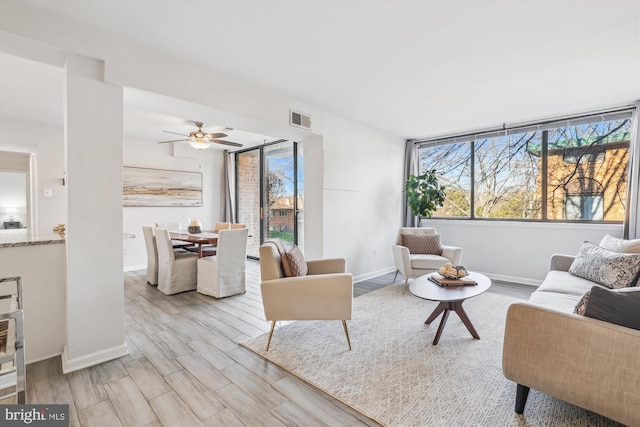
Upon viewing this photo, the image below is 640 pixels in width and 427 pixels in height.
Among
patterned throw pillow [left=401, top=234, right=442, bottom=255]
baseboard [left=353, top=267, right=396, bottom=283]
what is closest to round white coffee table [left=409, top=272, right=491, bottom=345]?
patterned throw pillow [left=401, top=234, right=442, bottom=255]

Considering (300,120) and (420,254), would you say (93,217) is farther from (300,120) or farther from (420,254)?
(420,254)

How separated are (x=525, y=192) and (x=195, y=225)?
5.25m

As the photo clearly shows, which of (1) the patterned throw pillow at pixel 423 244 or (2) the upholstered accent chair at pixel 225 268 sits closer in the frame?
(2) the upholstered accent chair at pixel 225 268

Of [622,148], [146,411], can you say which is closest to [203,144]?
[146,411]

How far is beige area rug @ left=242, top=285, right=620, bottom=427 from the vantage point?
5.56 feet

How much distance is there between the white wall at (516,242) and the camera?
162 inches

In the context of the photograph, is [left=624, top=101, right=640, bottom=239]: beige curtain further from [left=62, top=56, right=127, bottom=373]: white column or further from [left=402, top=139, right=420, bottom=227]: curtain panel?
[left=62, top=56, right=127, bottom=373]: white column

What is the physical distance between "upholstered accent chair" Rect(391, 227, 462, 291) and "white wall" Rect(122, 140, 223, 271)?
4308mm

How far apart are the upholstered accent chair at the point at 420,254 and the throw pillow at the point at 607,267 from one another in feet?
4.47

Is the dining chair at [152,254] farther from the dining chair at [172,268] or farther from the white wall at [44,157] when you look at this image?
the white wall at [44,157]

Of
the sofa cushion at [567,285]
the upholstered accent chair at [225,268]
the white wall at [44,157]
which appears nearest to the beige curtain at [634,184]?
the sofa cushion at [567,285]

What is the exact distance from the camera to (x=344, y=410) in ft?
5.72

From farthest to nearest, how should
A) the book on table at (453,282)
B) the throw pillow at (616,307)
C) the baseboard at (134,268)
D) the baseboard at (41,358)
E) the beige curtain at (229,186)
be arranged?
the beige curtain at (229,186) → the baseboard at (134,268) → the book on table at (453,282) → the baseboard at (41,358) → the throw pillow at (616,307)

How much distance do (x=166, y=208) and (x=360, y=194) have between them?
3.95 m
